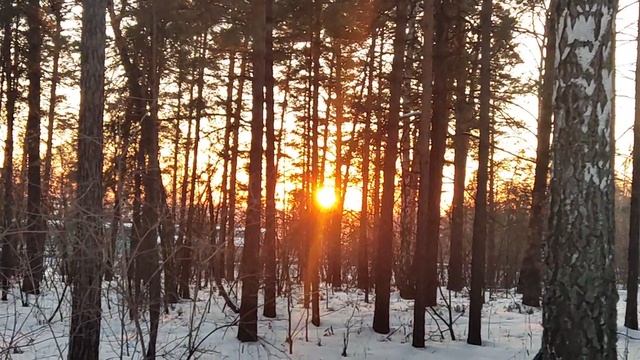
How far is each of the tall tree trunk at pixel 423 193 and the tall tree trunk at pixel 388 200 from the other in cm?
77

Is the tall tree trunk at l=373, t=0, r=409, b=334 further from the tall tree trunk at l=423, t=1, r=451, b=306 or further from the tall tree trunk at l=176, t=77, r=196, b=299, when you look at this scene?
the tall tree trunk at l=176, t=77, r=196, b=299

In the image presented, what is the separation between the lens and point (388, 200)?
34.2 ft

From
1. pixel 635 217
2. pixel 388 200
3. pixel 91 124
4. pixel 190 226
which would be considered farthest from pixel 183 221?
pixel 635 217

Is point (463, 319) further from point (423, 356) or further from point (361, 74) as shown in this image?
point (361, 74)

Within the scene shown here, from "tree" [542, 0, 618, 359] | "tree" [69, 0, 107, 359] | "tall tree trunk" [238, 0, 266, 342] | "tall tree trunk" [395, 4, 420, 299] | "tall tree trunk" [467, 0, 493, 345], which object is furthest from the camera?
"tall tree trunk" [395, 4, 420, 299]

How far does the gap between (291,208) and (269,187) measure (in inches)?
64.0

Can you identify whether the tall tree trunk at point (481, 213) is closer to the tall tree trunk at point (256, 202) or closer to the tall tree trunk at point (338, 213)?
the tall tree trunk at point (256, 202)

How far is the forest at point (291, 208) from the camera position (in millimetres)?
4094

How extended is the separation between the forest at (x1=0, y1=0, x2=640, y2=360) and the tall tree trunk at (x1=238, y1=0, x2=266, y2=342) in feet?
0.13

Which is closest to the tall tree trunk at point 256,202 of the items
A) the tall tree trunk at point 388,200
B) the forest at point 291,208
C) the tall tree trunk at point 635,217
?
the forest at point 291,208

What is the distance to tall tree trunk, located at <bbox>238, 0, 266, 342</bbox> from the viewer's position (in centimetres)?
961

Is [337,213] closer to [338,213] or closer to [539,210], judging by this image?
[338,213]

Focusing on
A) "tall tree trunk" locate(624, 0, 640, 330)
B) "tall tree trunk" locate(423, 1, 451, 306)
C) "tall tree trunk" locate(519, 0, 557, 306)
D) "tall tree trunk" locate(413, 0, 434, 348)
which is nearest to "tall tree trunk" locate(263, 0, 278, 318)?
"tall tree trunk" locate(413, 0, 434, 348)

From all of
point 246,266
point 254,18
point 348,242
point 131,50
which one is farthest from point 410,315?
point 348,242
